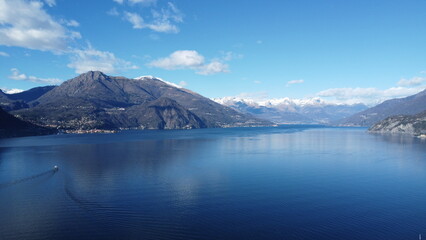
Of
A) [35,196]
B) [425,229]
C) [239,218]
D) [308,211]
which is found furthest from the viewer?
[35,196]

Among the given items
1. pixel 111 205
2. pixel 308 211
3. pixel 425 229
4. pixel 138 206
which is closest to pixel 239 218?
pixel 308 211

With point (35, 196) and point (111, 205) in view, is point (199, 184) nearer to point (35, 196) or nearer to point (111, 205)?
point (111, 205)

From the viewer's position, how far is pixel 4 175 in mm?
67062

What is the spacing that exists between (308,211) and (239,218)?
10.2 metres

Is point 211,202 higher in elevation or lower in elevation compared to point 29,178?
lower

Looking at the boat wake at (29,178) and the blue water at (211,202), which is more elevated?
the boat wake at (29,178)

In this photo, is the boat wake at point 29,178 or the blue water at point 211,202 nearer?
the blue water at point 211,202

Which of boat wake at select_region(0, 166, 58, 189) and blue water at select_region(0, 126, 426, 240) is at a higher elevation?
boat wake at select_region(0, 166, 58, 189)

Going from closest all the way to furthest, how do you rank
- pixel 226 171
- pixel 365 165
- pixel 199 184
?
pixel 199 184 → pixel 226 171 → pixel 365 165

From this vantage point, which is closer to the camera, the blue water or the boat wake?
the blue water

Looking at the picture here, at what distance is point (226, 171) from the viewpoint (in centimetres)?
7181

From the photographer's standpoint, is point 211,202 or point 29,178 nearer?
point 211,202

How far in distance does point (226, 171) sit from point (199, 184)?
1654cm

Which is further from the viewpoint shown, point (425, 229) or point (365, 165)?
point (365, 165)
